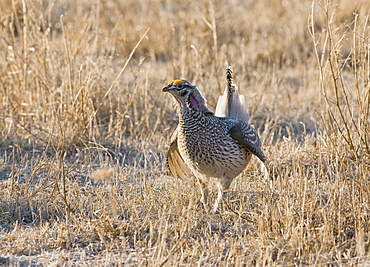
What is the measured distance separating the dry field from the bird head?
737mm

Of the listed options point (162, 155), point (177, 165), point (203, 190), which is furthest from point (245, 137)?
point (162, 155)

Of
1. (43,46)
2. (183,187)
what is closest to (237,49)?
(43,46)

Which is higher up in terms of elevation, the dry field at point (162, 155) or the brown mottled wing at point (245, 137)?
the brown mottled wing at point (245, 137)

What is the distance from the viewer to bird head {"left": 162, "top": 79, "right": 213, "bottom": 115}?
4906 mm

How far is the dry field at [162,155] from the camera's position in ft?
13.6

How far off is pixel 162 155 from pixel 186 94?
69.3 inches

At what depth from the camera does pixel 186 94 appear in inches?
196

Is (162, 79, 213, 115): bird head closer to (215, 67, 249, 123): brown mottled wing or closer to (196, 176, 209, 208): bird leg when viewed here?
(196, 176, 209, 208): bird leg

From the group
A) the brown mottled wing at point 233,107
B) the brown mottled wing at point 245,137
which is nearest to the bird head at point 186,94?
the brown mottled wing at point 245,137

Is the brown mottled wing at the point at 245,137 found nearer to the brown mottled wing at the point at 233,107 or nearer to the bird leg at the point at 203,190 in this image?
the bird leg at the point at 203,190

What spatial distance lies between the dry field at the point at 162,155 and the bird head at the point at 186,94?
737 mm

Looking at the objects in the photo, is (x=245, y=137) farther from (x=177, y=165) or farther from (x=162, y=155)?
(x=162, y=155)

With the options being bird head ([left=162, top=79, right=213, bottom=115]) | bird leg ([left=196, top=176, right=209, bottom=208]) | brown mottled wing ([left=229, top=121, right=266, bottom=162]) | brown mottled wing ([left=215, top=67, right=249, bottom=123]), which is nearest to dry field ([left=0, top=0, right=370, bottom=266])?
bird leg ([left=196, top=176, right=209, bottom=208])

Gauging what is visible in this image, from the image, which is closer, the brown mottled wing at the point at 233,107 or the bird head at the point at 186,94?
the bird head at the point at 186,94
